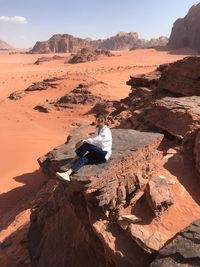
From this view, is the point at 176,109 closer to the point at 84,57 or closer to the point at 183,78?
the point at 183,78

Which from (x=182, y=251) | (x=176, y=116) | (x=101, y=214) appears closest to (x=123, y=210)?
(x=101, y=214)

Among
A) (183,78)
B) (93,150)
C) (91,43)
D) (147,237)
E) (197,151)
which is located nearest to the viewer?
(147,237)

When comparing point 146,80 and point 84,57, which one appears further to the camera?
point 84,57

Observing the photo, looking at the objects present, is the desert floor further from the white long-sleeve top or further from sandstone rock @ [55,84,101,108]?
the white long-sleeve top

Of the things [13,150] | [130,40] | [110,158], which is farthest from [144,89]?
[130,40]

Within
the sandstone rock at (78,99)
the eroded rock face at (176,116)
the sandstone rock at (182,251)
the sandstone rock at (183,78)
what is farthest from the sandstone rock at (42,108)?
the sandstone rock at (182,251)

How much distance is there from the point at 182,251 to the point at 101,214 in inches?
59.9

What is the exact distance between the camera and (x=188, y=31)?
53.3 metres

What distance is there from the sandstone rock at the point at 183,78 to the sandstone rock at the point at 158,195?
5.42 metres

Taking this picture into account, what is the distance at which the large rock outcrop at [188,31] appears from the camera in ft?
→ 167

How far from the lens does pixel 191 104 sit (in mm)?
8727

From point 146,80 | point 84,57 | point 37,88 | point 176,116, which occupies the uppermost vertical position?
point 176,116

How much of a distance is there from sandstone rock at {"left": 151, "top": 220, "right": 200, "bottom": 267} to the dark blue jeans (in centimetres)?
175

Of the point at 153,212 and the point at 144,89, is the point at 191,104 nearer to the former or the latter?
the point at 153,212
